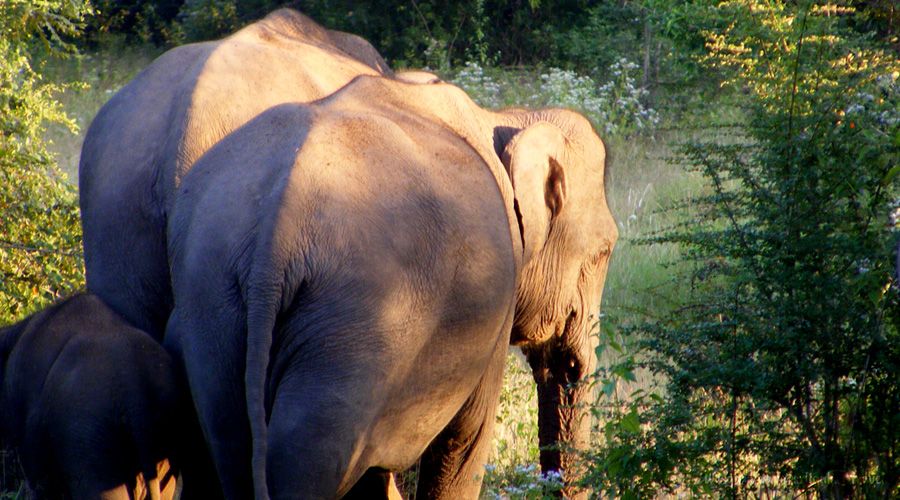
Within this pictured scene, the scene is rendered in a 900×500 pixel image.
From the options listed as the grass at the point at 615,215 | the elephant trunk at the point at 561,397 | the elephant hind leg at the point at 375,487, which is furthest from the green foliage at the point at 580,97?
the elephant hind leg at the point at 375,487

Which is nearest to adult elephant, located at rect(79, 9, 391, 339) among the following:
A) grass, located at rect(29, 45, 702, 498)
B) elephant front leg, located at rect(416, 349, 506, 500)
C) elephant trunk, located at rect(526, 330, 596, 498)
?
elephant front leg, located at rect(416, 349, 506, 500)

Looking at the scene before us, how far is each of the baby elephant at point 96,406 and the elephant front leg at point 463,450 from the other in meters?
1.02

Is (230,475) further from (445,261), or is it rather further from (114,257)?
(114,257)

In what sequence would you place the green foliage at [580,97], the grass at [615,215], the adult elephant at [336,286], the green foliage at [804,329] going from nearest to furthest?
the adult elephant at [336,286], the green foliage at [804,329], the grass at [615,215], the green foliage at [580,97]

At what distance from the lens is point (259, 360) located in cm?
344

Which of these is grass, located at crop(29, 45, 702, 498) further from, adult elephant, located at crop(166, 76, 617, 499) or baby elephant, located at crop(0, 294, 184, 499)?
baby elephant, located at crop(0, 294, 184, 499)

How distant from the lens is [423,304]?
3.81 metres

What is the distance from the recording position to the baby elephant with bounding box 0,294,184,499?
461 centimetres

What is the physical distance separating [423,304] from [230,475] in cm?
79

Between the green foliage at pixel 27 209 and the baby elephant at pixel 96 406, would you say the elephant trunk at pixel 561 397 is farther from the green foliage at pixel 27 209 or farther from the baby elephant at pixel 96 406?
the green foliage at pixel 27 209

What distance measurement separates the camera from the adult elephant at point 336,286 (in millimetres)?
3582

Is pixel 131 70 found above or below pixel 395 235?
above

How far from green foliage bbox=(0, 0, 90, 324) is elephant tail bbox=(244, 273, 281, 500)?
3.76 meters

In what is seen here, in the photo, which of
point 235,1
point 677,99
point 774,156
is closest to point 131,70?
point 235,1
